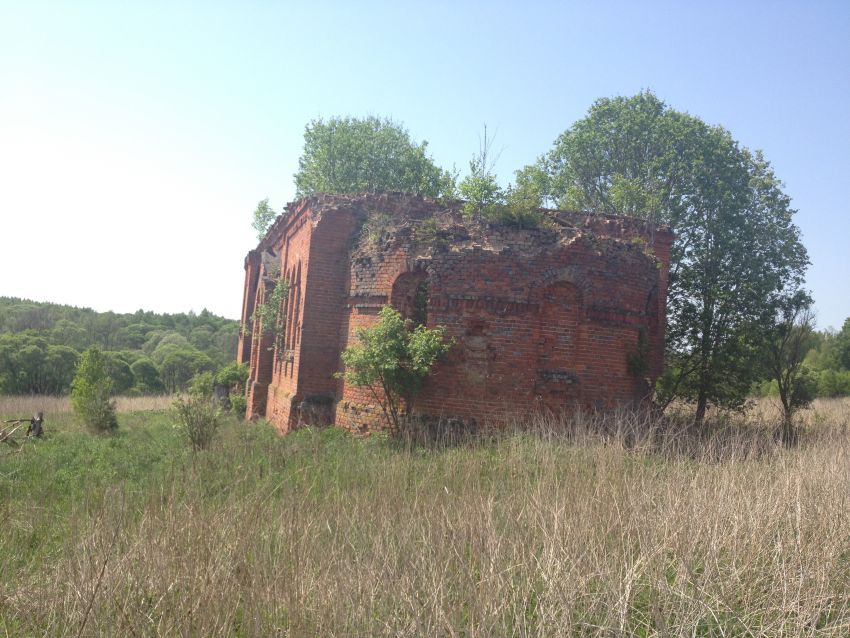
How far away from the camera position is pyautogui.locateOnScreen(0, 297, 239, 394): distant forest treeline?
35875 mm

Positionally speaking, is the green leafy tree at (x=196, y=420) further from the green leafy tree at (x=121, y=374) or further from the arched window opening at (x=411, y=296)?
the green leafy tree at (x=121, y=374)

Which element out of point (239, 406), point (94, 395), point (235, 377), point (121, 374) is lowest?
point (121, 374)

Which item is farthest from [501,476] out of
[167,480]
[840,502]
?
[167,480]

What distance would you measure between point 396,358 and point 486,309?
1825mm

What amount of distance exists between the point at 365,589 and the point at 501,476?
3.80 m

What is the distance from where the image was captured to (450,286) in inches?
467

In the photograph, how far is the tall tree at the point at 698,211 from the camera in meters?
19.2

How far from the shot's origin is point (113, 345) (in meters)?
53.7

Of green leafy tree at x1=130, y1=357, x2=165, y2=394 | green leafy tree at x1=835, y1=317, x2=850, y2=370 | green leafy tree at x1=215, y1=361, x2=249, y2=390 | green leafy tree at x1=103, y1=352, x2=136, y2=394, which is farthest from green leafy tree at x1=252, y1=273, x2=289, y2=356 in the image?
green leafy tree at x1=835, y1=317, x2=850, y2=370

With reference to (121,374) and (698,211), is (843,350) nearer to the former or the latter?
→ (698,211)

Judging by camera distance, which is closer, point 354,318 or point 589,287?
point 589,287

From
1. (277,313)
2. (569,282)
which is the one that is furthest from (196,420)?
(569,282)

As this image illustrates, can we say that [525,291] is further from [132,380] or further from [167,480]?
[132,380]

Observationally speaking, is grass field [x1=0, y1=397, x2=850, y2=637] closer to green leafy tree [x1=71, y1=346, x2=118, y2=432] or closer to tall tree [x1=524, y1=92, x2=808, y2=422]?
green leafy tree [x1=71, y1=346, x2=118, y2=432]
